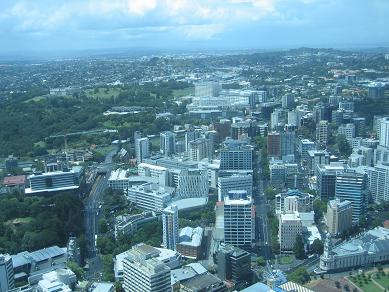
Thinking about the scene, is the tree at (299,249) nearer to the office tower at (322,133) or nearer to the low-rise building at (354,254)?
the low-rise building at (354,254)

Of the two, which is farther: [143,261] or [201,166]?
[201,166]

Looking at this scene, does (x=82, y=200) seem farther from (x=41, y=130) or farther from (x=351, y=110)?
(x=351, y=110)

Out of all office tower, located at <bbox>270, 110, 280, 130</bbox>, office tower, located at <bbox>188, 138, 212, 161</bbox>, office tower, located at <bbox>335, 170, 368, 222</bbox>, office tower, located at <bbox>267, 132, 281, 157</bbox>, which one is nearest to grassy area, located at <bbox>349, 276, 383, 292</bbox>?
office tower, located at <bbox>335, 170, 368, 222</bbox>

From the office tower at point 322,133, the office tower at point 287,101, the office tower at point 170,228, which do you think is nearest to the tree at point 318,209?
the office tower at point 170,228

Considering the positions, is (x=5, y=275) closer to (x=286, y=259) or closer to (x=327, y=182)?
(x=286, y=259)

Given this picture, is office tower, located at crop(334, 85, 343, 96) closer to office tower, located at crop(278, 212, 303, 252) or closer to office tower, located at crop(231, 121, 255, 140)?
office tower, located at crop(231, 121, 255, 140)

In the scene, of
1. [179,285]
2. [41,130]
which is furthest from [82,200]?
[41,130]
